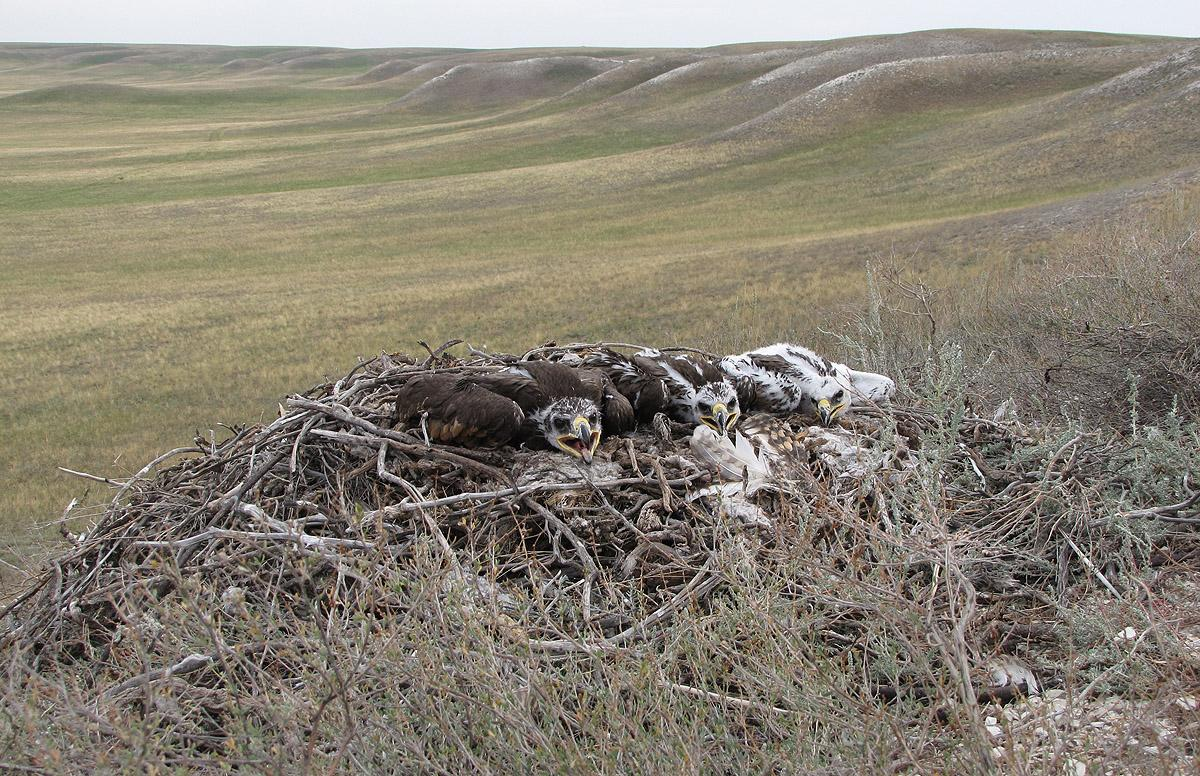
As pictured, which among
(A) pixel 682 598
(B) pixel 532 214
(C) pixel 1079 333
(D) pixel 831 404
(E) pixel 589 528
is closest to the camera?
(A) pixel 682 598

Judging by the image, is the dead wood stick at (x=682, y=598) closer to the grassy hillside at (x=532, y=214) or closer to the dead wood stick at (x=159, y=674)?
the dead wood stick at (x=159, y=674)

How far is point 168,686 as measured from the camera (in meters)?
2.70

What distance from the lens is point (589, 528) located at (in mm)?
3672

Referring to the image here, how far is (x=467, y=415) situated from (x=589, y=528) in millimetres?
796

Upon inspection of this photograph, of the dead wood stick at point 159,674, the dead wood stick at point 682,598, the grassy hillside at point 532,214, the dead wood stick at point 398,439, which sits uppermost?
the dead wood stick at point 398,439

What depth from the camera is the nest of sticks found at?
9.80 ft

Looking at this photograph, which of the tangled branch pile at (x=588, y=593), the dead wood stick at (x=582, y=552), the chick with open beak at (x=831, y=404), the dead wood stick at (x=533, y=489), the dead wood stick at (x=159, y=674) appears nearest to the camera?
the tangled branch pile at (x=588, y=593)

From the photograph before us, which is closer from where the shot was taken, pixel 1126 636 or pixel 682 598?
pixel 1126 636

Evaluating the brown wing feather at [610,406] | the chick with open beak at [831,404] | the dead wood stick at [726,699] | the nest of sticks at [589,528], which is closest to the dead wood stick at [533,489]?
the nest of sticks at [589,528]

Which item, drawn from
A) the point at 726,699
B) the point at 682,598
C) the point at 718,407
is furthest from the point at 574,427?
the point at 726,699

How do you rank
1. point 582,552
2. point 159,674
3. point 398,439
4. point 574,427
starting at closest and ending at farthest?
point 159,674, point 582,552, point 574,427, point 398,439

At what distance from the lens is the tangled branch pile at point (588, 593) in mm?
2332

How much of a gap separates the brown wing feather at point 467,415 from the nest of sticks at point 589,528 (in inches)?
3.4

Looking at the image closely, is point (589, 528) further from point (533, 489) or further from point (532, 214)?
point (532, 214)
